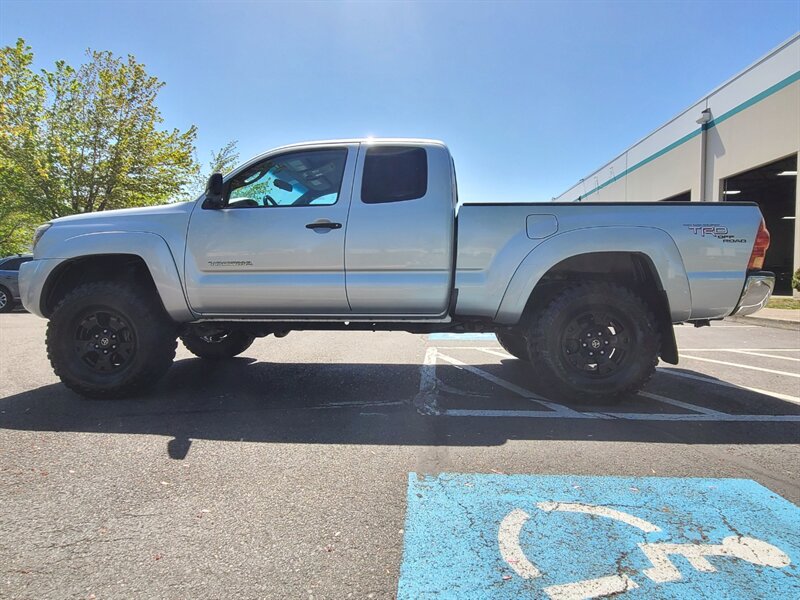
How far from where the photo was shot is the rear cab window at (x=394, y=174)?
177 inches

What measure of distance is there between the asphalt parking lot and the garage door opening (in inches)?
656

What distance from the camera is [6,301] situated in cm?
1413

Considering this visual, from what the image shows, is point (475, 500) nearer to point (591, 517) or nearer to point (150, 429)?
point (591, 517)

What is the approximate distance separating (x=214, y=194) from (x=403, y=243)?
70.8 inches

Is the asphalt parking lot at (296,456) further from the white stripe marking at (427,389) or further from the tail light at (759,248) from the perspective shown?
the tail light at (759,248)

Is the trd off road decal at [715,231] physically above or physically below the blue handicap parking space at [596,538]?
above

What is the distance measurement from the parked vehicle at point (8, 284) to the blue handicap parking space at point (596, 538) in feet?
A: 51.4

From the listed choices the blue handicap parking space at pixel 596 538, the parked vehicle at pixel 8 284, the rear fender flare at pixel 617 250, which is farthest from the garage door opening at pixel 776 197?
the parked vehicle at pixel 8 284

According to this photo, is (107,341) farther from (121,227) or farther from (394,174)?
(394,174)

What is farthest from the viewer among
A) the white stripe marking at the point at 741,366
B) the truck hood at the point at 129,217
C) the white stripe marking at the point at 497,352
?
the white stripe marking at the point at 497,352

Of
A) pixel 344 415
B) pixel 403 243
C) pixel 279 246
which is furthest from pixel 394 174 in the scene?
pixel 344 415

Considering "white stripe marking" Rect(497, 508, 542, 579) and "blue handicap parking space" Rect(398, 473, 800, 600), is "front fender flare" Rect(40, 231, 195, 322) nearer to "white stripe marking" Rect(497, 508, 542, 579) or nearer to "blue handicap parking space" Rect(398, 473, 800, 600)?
"blue handicap parking space" Rect(398, 473, 800, 600)

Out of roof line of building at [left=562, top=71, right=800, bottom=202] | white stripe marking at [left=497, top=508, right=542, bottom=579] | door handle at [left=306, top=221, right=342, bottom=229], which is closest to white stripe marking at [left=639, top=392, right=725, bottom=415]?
white stripe marking at [left=497, top=508, right=542, bottom=579]

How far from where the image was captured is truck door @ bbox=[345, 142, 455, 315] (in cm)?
436
